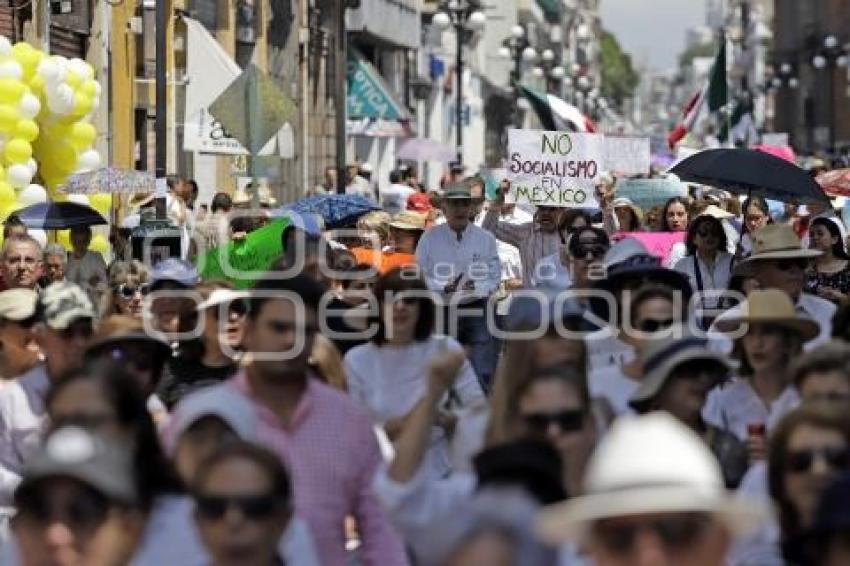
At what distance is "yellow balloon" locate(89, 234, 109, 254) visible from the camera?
67.3 feet

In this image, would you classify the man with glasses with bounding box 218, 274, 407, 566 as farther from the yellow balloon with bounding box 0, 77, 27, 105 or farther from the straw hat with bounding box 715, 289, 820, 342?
the yellow balloon with bounding box 0, 77, 27, 105

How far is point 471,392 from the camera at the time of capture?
404 inches

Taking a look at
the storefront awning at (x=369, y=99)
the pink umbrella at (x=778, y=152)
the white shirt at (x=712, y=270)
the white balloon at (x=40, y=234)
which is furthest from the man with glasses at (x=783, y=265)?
the storefront awning at (x=369, y=99)

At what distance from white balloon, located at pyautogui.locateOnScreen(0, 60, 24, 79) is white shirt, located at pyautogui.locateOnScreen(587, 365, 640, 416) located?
11725 mm

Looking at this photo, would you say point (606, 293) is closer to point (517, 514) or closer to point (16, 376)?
point (16, 376)

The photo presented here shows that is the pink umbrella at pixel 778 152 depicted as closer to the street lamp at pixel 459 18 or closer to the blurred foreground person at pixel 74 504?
the blurred foreground person at pixel 74 504

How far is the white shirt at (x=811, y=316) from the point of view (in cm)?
1029

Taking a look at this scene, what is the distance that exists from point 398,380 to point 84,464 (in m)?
4.27

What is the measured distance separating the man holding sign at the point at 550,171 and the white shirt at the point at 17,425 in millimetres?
10812

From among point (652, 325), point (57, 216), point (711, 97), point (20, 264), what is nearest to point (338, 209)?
point (57, 216)

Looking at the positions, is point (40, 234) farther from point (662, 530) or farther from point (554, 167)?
point (662, 530)

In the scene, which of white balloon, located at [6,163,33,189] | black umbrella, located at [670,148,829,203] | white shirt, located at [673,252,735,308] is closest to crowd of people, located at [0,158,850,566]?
white shirt, located at [673,252,735,308]

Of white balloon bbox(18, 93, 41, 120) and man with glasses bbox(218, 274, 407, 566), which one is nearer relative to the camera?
man with glasses bbox(218, 274, 407, 566)

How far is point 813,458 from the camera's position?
688cm
